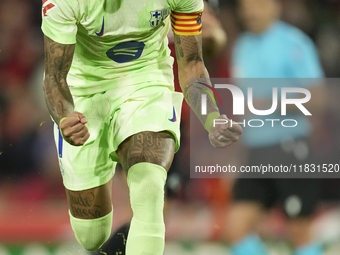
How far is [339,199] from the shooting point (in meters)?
2.53

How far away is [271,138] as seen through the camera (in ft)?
8.08

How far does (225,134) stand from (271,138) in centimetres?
103

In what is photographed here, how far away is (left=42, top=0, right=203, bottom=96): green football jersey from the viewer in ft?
5.08

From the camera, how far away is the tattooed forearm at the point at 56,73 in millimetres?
1543

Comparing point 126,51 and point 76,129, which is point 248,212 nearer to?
point 126,51

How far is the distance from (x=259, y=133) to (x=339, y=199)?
1.86 feet

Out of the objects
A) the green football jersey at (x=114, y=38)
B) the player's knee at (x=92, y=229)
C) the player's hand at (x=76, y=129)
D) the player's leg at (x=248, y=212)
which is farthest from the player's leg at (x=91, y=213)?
the player's leg at (x=248, y=212)

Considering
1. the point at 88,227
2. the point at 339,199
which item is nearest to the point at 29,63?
the point at 88,227

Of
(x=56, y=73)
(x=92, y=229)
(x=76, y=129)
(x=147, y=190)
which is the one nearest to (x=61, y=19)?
(x=56, y=73)

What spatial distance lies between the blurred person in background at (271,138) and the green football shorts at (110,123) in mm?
826

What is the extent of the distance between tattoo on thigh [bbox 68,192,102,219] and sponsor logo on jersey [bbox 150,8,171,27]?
2.34ft

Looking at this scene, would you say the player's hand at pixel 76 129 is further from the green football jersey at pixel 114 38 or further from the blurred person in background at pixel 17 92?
the blurred person in background at pixel 17 92

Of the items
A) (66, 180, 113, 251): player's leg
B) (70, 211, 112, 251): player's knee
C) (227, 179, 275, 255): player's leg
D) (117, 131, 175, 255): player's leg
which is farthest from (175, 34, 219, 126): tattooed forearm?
(227, 179, 275, 255): player's leg

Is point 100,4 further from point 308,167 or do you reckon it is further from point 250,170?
point 308,167
